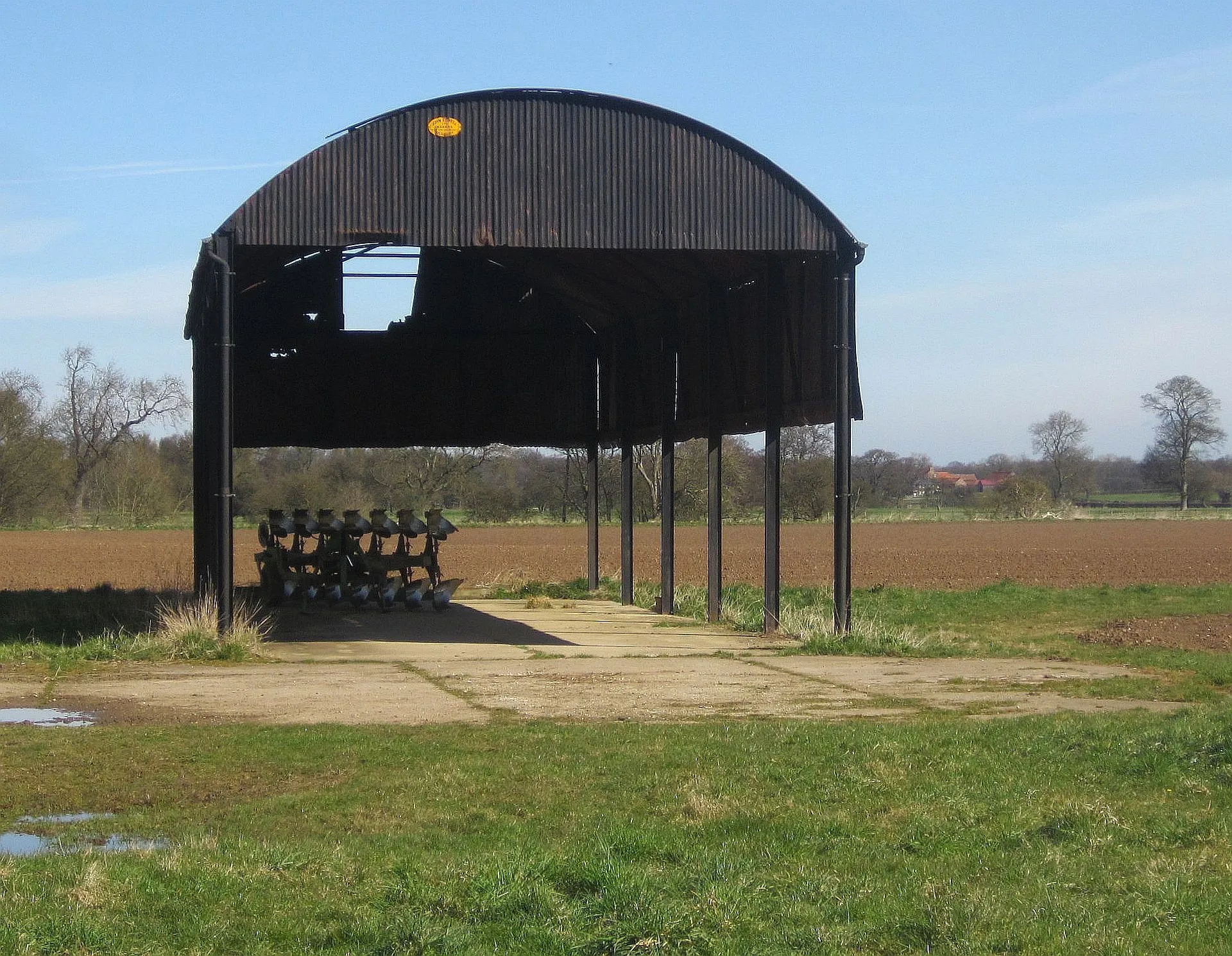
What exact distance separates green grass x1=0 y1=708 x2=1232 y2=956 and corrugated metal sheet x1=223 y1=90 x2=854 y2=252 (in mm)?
7688

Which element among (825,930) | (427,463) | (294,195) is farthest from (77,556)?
(825,930)

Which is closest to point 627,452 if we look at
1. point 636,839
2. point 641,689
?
point 641,689

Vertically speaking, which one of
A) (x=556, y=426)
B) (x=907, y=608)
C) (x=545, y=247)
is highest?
(x=545, y=247)

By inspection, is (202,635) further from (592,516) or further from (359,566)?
(592,516)

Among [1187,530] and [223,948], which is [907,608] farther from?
[1187,530]

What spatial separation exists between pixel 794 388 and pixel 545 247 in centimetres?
433

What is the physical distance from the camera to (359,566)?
2370 cm

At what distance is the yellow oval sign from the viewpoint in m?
16.6

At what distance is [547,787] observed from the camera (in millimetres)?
8266

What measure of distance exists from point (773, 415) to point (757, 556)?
28.4 metres

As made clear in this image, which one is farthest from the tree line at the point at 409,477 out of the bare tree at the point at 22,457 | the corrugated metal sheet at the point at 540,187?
the corrugated metal sheet at the point at 540,187

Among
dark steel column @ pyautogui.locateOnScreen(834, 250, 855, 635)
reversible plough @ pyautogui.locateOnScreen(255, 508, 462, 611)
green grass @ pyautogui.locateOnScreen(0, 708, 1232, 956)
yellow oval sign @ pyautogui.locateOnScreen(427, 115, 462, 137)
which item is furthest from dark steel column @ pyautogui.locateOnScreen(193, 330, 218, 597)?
green grass @ pyautogui.locateOnScreen(0, 708, 1232, 956)

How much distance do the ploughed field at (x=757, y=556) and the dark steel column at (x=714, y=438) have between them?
25.8 feet

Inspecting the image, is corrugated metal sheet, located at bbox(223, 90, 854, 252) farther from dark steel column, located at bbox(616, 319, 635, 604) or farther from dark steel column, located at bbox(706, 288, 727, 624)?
dark steel column, located at bbox(616, 319, 635, 604)
